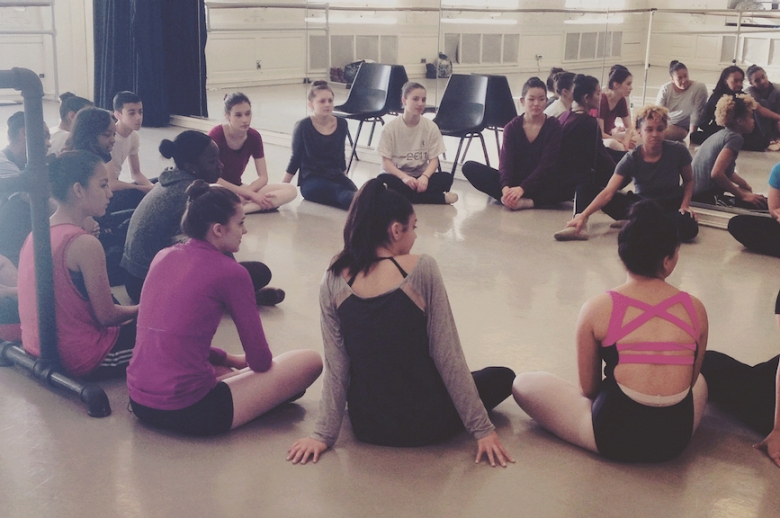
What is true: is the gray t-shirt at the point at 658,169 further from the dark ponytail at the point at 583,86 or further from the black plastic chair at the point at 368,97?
the black plastic chair at the point at 368,97

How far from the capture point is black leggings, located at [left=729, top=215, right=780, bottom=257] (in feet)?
14.1

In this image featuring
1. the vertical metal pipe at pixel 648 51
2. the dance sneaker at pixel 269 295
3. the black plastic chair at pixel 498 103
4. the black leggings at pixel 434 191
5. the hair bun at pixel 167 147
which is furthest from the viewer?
the black plastic chair at pixel 498 103

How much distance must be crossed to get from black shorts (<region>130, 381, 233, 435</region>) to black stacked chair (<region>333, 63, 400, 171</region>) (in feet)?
14.3

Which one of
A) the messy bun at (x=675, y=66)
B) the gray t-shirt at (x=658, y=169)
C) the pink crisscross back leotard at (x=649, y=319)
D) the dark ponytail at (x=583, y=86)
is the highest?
the messy bun at (x=675, y=66)

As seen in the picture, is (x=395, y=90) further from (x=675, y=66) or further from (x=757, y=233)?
(x=757, y=233)

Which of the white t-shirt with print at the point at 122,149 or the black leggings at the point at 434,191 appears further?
the black leggings at the point at 434,191

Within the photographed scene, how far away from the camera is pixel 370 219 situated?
2102mm

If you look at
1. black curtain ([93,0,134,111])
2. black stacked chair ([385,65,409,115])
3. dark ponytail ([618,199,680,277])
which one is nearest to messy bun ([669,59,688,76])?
A: black stacked chair ([385,65,409,115])

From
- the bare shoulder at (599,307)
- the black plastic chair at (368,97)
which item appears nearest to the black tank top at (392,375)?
the bare shoulder at (599,307)

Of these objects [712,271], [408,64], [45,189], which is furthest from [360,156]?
[45,189]

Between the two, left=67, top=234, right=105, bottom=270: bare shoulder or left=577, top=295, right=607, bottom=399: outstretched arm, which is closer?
left=577, top=295, right=607, bottom=399: outstretched arm

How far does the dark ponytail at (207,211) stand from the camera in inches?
90.9

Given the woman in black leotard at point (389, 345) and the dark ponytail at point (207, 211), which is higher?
the dark ponytail at point (207, 211)

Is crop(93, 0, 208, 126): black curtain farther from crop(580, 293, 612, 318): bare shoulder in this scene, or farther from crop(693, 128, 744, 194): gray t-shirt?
crop(580, 293, 612, 318): bare shoulder
